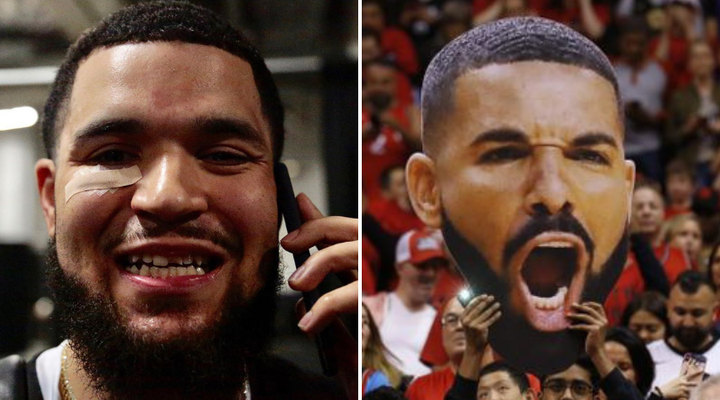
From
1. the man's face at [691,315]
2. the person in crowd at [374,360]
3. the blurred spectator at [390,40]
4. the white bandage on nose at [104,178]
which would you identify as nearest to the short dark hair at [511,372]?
the person in crowd at [374,360]

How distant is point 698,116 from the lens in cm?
123

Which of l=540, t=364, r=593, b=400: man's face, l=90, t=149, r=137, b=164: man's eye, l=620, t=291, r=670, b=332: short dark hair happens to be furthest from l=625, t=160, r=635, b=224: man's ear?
l=90, t=149, r=137, b=164: man's eye

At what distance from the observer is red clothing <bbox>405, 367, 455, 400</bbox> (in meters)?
1.17

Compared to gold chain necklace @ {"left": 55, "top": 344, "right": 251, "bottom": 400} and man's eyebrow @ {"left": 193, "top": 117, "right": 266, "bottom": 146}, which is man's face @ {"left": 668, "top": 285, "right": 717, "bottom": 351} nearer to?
man's eyebrow @ {"left": 193, "top": 117, "right": 266, "bottom": 146}

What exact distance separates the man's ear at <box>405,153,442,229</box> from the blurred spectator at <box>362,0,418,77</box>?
5.3 inches

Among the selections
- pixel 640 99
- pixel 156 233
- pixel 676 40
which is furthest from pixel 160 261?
pixel 676 40

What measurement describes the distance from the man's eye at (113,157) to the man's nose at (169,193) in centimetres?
3

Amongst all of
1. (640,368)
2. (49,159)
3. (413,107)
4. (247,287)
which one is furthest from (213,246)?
(640,368)

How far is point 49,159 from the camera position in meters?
1.10

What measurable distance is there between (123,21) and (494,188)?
575 mm

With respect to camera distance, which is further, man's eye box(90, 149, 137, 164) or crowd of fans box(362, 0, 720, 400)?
crowd of fans box(362, 0, 720, 400)

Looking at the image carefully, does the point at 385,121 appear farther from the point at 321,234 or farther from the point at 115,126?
the point at 115,126

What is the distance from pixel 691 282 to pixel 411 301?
42cm

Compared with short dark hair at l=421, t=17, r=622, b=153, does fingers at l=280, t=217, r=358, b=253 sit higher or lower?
lower
